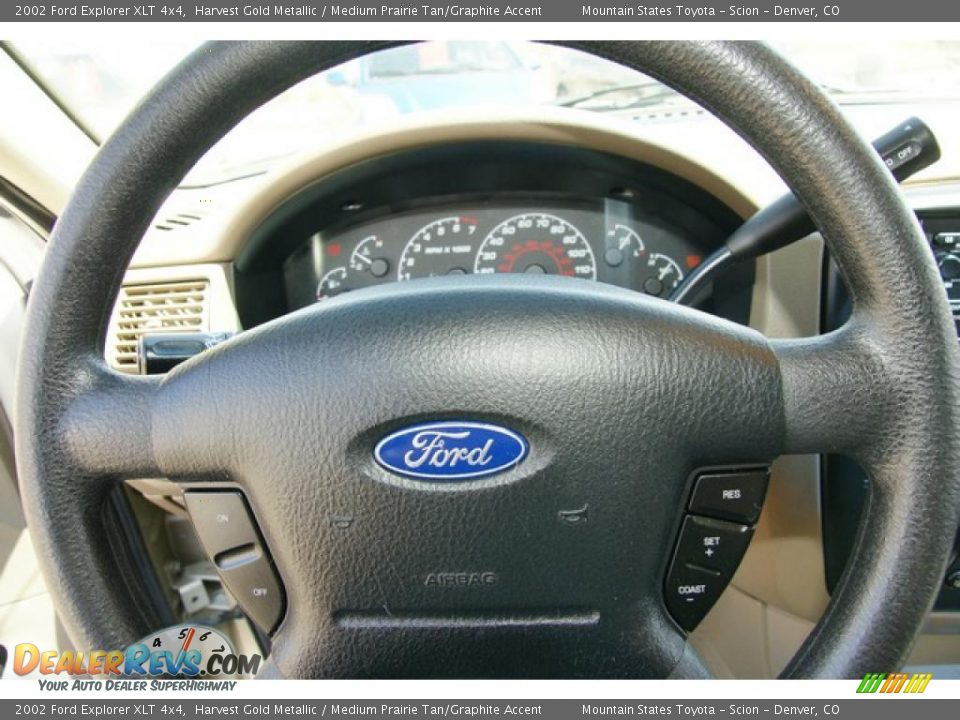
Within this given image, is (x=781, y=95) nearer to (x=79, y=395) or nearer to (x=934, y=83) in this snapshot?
(x=79, y=395)

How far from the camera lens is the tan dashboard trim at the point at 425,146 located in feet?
4.23

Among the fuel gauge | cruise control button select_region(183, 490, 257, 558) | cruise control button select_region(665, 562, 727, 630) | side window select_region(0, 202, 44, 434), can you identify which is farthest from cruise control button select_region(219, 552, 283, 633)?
the fuel gauge

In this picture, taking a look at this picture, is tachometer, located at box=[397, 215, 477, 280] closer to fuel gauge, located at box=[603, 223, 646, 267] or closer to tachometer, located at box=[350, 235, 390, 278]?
tachometer, located at box=[350, 235, 390, 278]

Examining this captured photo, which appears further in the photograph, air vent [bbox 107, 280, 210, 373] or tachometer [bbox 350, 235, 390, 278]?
tachometer [bbox 350, 235, 390, 278]

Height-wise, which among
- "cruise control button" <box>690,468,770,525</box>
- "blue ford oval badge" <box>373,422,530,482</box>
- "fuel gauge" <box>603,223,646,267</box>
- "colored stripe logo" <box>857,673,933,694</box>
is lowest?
"colored stripe logo" <box>857,673,933,694</box>

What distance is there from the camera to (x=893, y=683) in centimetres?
68

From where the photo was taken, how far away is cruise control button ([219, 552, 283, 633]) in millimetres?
730

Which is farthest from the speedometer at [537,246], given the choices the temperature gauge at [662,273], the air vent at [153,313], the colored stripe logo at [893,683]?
the colored stripe logo at [893,683]

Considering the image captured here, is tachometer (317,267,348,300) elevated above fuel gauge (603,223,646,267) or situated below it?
below

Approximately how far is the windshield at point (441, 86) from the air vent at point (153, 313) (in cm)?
38

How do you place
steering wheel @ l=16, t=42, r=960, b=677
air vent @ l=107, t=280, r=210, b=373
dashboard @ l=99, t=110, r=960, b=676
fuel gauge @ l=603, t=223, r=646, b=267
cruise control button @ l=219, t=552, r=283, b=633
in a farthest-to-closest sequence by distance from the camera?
1. fuel gauge @ l=603, t=223, r=646, b=267
2. air vent @ l=107, t=280, r=210, b=373
3. dashboard @ l=99, t=110, r=960, b=676
4. cruise control button @ l=219, t=552, r=283, b=633
5. steering wheel @ l=16, t=42, r=960, b=677

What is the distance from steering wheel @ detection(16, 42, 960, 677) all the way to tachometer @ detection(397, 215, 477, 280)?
2.63 ft

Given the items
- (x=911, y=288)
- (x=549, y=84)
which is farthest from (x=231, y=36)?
(x=549, y=84)

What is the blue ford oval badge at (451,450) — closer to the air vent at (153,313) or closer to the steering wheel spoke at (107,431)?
the steering wheel spoke at (107,431)
